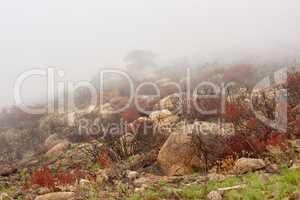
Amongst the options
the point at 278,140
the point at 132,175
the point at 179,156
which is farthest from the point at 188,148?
the point at 278,140

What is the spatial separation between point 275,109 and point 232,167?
3154mm

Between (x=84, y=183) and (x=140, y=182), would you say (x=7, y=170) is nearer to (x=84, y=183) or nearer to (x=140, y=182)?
(x=84, y=183)

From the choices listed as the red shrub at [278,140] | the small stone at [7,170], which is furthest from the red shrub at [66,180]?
the red shrub at [278,140]

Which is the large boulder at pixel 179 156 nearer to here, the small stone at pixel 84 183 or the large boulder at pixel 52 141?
the small stone at pixel 84 183

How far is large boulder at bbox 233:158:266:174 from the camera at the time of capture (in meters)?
8.09

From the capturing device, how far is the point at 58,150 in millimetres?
13648

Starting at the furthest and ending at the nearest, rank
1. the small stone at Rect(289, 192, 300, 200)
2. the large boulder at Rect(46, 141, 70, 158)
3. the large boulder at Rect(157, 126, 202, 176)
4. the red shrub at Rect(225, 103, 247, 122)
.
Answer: the large boulder at Rect(46, 141, 70, 158) < the red shrub at Rect(225, 103, 247, 122) < the large boulder at Rect(157, 126, 202, 176) < the small stone at Rect(289, 192, 300, 200)

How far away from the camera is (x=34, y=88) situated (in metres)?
29.8

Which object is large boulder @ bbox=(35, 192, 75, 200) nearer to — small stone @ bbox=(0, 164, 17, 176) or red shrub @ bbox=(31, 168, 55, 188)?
red shrub @ bbox=(31, 168, 55, 188)

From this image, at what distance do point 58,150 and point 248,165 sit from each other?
6.79 m

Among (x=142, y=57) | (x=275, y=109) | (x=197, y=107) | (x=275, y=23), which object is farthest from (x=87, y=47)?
(x=275, y=109)

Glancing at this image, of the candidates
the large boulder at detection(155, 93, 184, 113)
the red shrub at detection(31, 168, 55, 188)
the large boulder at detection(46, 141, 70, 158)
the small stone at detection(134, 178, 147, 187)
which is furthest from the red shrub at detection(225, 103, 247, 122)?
the large boulder at detection(46, 141, 70, 158)

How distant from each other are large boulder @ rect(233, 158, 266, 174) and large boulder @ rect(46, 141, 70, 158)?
6.37 meters

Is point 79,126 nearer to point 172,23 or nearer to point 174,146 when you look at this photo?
point 174,146
